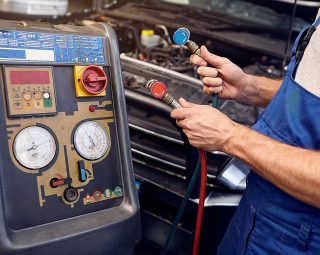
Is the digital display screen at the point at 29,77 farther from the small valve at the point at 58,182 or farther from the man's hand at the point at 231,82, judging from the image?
the man's hand at the point at 231,82

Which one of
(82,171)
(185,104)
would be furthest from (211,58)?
(82,171)

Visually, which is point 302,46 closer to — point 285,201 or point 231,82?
point 231,82

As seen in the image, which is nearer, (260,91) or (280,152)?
(280,152)

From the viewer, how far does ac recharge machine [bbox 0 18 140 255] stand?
0.84 m

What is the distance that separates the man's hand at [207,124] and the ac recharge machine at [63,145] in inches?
5.9

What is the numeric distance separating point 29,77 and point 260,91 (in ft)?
2.35

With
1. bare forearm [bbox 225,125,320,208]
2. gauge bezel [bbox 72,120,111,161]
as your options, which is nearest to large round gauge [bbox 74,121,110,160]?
gauge bezel [bbox 72,120,111,161]

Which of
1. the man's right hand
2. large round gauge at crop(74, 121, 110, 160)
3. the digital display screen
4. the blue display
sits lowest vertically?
large round gauge at crop(74, 121, 110, 160)

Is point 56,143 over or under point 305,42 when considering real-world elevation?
under

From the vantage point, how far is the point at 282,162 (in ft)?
2.91

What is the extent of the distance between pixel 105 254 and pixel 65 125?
310mm

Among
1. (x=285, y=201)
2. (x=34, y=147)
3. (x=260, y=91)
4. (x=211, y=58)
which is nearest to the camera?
(x=34, y=147)

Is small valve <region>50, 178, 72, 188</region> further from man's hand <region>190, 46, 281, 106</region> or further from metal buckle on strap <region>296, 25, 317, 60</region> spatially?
metal buckle on strap <region>296, 25, 317, 60</region>

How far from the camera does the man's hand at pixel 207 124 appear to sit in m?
0.98
